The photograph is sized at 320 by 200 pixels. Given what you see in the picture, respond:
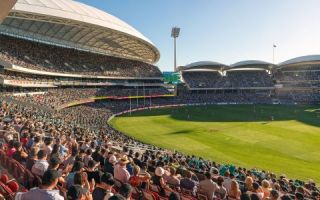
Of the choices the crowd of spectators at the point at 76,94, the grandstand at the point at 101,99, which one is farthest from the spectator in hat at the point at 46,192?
the crowd of spectators at the point at 76,94

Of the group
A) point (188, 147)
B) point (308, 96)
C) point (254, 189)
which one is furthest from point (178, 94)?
point (254, 189)

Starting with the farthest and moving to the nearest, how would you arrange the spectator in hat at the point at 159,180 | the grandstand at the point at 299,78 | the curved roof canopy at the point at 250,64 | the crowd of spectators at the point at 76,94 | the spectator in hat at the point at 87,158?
the curved roof canopy at the point at 250,64 → the grandstand at the point at 299,78 → the crowd of spectators at the point at 76,94 → the spectator in hat at the point at 87,158 → the spectator in hat at the point at 159,180

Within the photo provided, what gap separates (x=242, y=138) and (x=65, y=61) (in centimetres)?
4613

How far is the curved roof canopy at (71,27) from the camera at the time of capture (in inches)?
2110

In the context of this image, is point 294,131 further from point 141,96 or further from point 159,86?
point 159,86

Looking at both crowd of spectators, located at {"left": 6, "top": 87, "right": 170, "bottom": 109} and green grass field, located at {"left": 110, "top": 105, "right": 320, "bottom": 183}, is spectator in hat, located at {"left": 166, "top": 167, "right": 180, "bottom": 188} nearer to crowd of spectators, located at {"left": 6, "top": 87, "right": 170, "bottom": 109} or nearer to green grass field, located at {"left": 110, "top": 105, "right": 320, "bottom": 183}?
green grass field, located at {"left": 110, "top": 105, "right": 320, "bottom": 183}

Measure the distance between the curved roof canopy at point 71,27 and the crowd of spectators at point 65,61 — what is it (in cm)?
169

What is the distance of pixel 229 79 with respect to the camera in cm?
12312

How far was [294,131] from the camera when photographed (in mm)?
51844

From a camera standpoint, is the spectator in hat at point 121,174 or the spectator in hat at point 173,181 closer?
the spectator in hat at point 121,174

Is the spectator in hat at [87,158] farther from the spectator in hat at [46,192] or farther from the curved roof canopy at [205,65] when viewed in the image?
the curved roof canopy at [205,65]

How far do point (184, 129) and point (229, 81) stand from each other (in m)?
71.1

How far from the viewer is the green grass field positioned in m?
33.7

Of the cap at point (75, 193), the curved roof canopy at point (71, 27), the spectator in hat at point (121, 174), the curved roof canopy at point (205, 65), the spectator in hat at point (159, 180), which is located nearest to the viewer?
the cap at point (75, 193)
